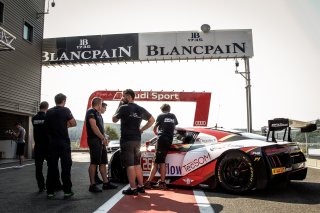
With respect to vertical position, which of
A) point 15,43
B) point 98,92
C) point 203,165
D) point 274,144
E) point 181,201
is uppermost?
point 15,43

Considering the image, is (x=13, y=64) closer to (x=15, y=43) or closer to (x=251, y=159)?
(x=15, y=43)

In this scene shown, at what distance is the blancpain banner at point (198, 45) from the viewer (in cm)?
1659

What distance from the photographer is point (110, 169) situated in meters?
6.54

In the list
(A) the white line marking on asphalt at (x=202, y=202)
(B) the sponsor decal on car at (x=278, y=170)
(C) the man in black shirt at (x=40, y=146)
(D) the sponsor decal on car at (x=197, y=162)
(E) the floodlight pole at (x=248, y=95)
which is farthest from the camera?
(E) the floodlight pole at (x=248, y=95)

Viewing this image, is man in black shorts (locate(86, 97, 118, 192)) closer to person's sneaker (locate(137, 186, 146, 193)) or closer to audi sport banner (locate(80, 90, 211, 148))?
person's sneaker (locate(137, 186, 146, 193))

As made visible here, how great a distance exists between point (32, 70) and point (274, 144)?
584 inches

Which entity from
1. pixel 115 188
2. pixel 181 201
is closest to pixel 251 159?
pixel 181 201

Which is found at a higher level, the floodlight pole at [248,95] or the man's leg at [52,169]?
the floodlight pole at [248,95]

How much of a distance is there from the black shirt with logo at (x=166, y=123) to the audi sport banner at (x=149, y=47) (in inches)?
445

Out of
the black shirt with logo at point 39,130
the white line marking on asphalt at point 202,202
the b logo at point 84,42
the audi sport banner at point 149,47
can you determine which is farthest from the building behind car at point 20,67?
the white line marking on asphalt at point 202,202

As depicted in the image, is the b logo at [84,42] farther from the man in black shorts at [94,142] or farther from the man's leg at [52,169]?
the man's leg at [52,169]

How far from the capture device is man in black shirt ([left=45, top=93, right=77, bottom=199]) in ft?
16.3

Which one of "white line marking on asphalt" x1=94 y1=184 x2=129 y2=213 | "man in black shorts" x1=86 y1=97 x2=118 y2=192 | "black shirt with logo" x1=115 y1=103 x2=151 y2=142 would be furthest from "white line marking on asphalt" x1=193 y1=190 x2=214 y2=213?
"man in black shorts" x1=86 y1=97 x2=118 y2=192

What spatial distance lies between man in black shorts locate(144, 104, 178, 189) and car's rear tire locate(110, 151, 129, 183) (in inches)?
33.6
